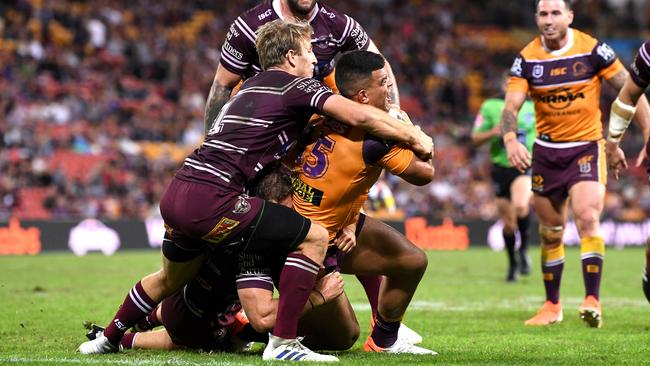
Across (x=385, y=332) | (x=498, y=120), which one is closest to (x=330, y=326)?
(x=385, y=332)

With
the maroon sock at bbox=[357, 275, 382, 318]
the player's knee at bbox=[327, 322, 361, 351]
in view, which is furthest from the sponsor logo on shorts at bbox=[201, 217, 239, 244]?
the maroon sock at bbox=[357, 275, 382, 318]

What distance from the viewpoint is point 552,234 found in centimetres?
955

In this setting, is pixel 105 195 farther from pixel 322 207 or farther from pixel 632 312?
pixel 322 207

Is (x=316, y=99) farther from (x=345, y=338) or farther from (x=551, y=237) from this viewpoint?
(x=551, y=237)

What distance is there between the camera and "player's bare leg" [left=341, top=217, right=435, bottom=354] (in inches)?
259

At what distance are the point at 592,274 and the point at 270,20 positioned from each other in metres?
3.65

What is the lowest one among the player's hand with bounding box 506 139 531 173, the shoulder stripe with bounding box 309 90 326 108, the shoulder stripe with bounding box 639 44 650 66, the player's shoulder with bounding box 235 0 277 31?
the player's hand with bounding box 506 139 531 173

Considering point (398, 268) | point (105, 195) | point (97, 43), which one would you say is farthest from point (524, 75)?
point (97, 43)

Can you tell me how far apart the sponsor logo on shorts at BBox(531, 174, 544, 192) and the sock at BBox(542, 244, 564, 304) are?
1.87ft

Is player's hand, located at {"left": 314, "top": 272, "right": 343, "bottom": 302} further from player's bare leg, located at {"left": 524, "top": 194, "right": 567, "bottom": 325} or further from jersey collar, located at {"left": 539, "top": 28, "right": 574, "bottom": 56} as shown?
jersey collar, located at {"left": 539, "top": 28, "right": 574, "bottom": 56}

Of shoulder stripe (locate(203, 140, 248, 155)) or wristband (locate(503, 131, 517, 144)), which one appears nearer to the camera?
shoulder stripe (locate(203, 140, 248, 155))

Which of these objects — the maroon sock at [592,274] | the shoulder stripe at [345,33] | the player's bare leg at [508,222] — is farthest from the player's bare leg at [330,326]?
the player's bare leg at [508,222]

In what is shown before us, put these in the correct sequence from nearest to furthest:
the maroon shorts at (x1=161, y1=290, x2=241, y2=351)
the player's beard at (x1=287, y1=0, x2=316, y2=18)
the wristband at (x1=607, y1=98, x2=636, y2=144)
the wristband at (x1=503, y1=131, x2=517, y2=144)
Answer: the maroon shorts at (x1=161, y1=290, x2=241, y2=351) < the wristband at (x1=607, y1=98, x2=636, y2=144) < the player's beard at (x1=287, y1=0, x2=316, y2=18) < the wristband at (x1=503, y1=131, x2=517, y2=144)

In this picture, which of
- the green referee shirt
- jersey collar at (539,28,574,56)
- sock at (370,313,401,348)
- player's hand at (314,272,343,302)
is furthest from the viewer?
the green referee shirt
